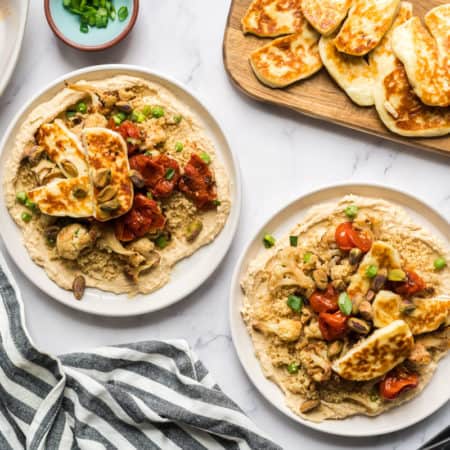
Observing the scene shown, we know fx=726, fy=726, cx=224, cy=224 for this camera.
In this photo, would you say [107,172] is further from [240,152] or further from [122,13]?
[122,13]

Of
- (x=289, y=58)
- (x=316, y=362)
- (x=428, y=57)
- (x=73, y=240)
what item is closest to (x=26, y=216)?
(x=73, y=240)

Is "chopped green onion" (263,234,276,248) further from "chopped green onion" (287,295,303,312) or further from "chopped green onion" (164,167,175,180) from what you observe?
"chopped green onion" (164,167,175,180)

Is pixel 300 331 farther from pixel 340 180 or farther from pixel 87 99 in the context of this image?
Result: pixel 87 99

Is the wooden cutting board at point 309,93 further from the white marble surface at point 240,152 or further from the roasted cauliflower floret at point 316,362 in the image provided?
the roasted cauliflower floret at point 316,362

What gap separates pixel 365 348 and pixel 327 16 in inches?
Answer: 97.8

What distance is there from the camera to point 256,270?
562cm

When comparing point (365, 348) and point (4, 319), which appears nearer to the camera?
point (365, 348)

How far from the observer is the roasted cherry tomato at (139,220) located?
17.9ft

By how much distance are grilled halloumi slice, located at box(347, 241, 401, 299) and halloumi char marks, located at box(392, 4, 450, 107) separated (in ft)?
3.75

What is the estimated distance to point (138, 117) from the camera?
18.3 ft

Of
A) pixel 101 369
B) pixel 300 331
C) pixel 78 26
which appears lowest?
pixel 101 369

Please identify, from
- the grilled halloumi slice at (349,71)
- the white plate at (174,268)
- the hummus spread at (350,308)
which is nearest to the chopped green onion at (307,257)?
the hummus spread at (350,308)

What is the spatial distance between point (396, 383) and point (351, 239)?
45.0 inches

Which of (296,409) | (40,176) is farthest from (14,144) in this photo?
(296,409)
